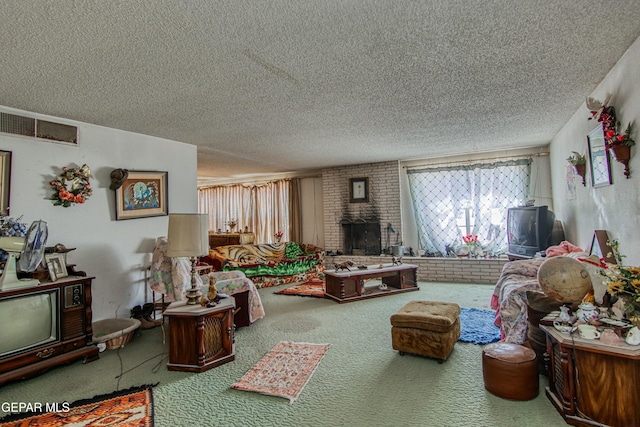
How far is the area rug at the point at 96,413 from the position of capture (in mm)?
2041

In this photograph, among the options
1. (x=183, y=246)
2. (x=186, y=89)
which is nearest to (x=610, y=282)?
(x=183, y=246)

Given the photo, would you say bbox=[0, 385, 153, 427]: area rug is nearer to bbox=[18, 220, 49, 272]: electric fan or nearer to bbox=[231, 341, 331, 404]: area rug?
bbox=[231, 341, 331, 404]: area rug

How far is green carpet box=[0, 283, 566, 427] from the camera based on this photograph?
201 centimetres

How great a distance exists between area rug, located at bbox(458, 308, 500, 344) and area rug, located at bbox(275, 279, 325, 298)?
7.01 feet

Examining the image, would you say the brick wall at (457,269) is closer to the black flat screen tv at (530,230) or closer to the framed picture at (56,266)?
the black flat screen tv at (530,230)

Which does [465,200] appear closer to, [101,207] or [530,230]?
[530,230]

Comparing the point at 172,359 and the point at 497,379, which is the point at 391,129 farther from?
the point at 172,359

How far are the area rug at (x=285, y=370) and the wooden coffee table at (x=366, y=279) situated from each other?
1705 millimetres

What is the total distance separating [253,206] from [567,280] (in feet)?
23.9

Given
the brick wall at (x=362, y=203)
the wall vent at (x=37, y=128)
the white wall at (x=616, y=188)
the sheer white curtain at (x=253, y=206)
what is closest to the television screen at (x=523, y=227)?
the white wall at (x=616, y=188)

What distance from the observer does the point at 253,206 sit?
8523 millimetres

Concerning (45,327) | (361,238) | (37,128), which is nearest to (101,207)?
(37,128)

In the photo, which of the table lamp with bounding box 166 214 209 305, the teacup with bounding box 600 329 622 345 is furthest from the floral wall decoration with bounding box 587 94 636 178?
the table lamp with bounding box 166 214 209 305

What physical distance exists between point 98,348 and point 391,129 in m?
4.06
